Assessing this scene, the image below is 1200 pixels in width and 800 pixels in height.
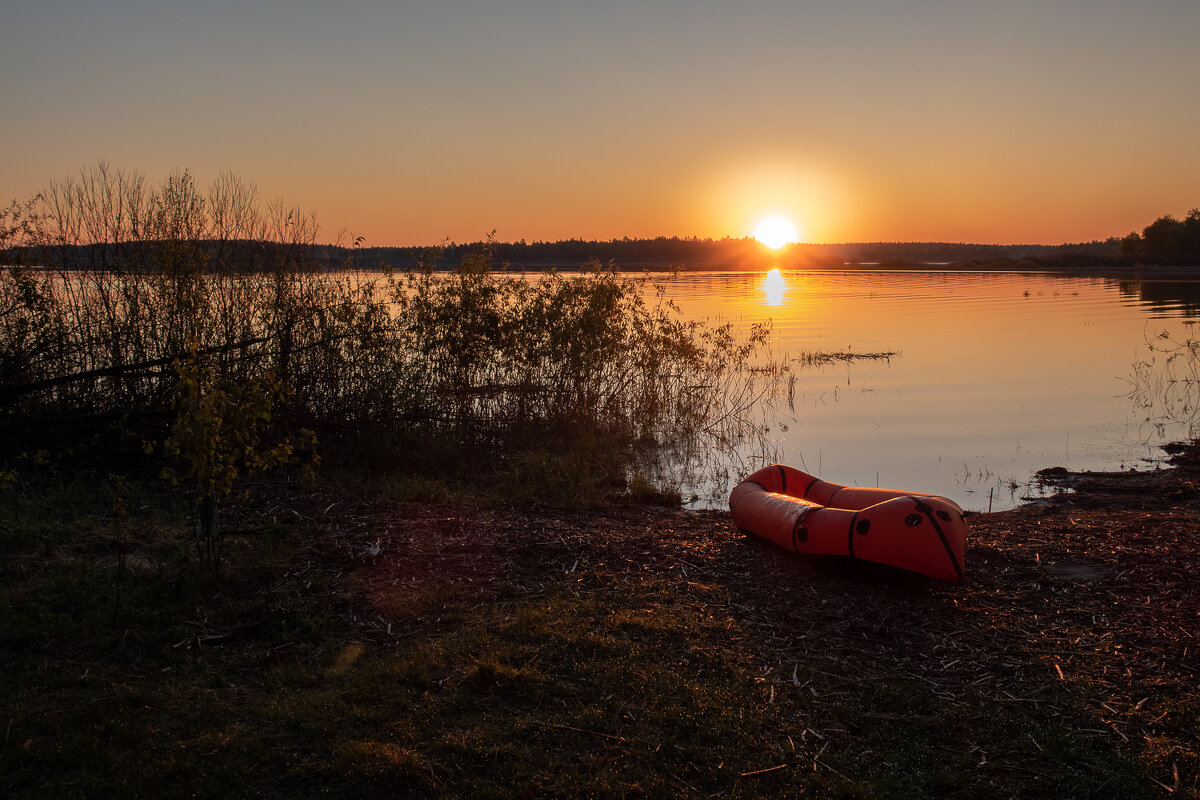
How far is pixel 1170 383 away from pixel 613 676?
17184mm

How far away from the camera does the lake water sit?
35.8ft

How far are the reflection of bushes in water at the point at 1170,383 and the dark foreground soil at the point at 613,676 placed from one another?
9.39m

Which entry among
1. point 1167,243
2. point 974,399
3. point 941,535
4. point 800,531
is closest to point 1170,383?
point 974,399

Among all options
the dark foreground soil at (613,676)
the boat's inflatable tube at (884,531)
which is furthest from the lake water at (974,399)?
the dark foreground soil at (613,676)

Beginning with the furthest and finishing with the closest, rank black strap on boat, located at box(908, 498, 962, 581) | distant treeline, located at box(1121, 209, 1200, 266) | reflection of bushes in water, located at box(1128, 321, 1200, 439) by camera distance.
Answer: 1. distant treeline, located at box(1121, 209, 1200, 266)
2. reflection of bushes in water, located at box(1128, 321, 1200, 439)
3. black strap on boat, located at box(908, 498, 962, 581)

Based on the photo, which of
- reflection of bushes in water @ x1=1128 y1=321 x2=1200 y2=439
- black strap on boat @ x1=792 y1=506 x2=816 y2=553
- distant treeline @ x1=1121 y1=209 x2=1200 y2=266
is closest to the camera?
black strap on boat @ x1=792 y1=506 x2=816 y2=553

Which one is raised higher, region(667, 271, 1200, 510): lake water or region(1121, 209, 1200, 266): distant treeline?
region(1121, 209, 1200, 266): distant treeline

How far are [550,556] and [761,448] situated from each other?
22.1 feet

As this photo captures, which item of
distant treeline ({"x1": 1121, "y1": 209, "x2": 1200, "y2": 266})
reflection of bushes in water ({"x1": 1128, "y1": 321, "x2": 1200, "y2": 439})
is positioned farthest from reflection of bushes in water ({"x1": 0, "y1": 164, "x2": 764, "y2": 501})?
distant treeline ({"x1": 1121, "y1": 209, "x2": 1200, "y2": 266})

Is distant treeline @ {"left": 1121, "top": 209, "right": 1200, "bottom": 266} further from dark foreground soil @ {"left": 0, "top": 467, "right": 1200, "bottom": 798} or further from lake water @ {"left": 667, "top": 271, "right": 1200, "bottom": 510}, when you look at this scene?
dark foreground soil @ {"left": 0, "top": 467, "right": 1200, "bottom": 798}

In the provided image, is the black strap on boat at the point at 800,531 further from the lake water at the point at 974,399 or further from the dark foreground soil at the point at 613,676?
the lake water at the point at 974,399

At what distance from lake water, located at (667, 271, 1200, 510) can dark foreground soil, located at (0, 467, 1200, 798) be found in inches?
151

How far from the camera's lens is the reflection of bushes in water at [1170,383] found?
13891mm

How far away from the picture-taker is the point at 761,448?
12.1 m
